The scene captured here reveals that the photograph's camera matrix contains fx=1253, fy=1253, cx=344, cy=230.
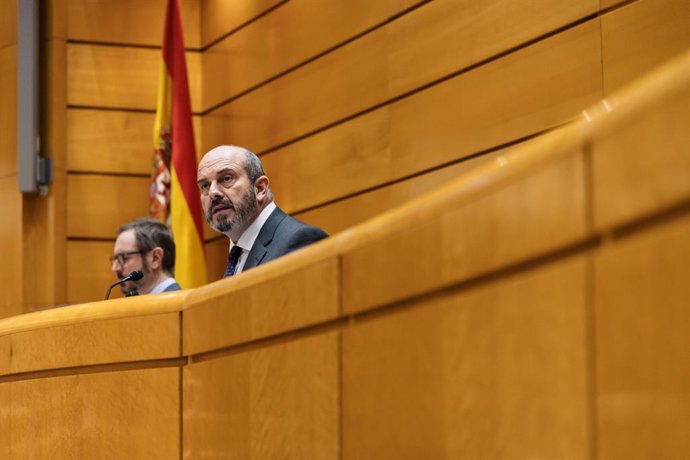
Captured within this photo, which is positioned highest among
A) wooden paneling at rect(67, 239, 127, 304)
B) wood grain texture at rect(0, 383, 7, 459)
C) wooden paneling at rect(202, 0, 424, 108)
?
wooden paneling at rect(202, 0, 424, 108)

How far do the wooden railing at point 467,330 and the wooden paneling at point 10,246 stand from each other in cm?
324

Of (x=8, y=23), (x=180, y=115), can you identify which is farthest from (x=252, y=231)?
(x=8, y=23)

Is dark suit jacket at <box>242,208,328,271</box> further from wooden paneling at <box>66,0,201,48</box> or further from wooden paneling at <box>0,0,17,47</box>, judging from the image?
wooden paneling at <box>0,0,17,47</box>

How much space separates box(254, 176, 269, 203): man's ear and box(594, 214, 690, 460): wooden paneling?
7.46 feet

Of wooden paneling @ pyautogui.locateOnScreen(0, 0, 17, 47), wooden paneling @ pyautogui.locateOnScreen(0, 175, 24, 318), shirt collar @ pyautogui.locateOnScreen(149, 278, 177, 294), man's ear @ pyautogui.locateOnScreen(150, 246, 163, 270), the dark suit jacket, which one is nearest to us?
the dark suit jacket

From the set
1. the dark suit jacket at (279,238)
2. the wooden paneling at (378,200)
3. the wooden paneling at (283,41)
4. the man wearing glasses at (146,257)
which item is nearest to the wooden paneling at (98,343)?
the dark suit jacket at (279,238)

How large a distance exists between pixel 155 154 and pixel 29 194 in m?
0.62

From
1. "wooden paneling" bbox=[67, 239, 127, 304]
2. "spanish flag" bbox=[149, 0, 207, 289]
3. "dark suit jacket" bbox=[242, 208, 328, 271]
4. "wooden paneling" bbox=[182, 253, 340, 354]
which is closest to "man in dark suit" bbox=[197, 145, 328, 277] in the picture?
"dark suit jacket" bbox=[242, 208, 328, 271]

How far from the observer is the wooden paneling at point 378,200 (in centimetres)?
402

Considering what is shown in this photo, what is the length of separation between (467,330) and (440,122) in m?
2.72

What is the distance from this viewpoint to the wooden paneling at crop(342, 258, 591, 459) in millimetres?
1288

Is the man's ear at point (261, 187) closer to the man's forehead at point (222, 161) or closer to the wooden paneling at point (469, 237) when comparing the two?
the man's forehead at point (222, 161)

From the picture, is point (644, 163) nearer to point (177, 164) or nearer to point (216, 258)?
point (177, 164)

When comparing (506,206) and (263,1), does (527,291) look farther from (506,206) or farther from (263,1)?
(263,1)
